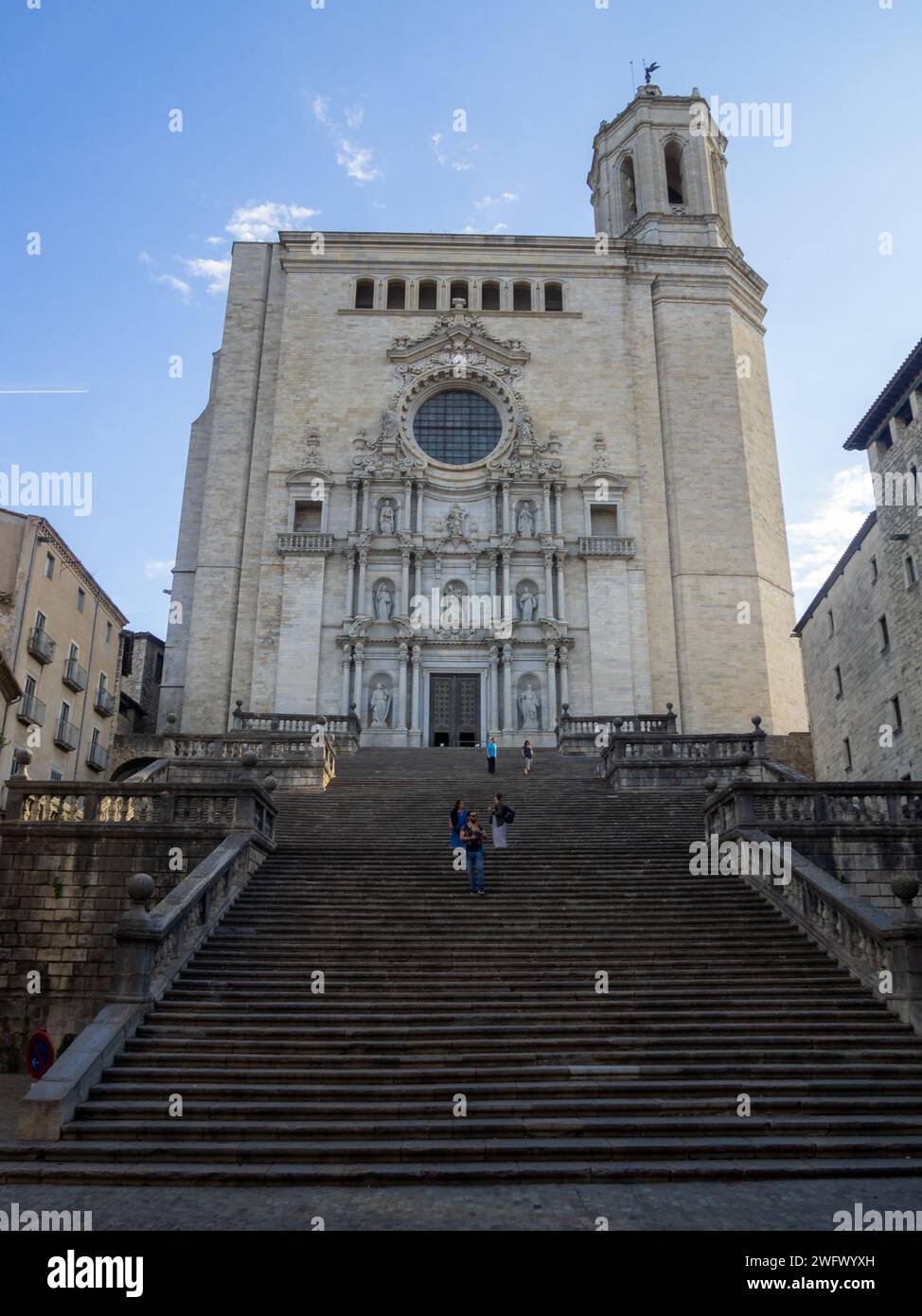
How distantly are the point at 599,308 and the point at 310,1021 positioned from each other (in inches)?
1256

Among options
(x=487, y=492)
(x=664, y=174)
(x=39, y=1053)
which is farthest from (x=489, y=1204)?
(x=664, y=174)

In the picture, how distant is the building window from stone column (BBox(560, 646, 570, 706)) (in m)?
7.78

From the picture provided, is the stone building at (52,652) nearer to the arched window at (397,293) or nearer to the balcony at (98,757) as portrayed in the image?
the balcony at (98,757)

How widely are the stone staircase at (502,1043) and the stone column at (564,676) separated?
52.3 feet

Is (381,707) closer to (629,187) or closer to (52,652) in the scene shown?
(52,652)

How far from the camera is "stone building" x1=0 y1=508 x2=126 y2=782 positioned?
86.9 feet

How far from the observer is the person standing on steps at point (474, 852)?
44.3ft

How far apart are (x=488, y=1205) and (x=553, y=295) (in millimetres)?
35313

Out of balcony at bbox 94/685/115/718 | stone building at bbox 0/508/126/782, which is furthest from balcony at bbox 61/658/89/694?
balcony at bbox 94/685/115/718

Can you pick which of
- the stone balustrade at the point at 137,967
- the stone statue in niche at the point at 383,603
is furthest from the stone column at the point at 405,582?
the stone balustrade at the point at 137,967

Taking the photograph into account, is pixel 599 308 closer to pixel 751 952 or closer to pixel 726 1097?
pixel 751 952

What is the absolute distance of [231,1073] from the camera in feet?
30.1
